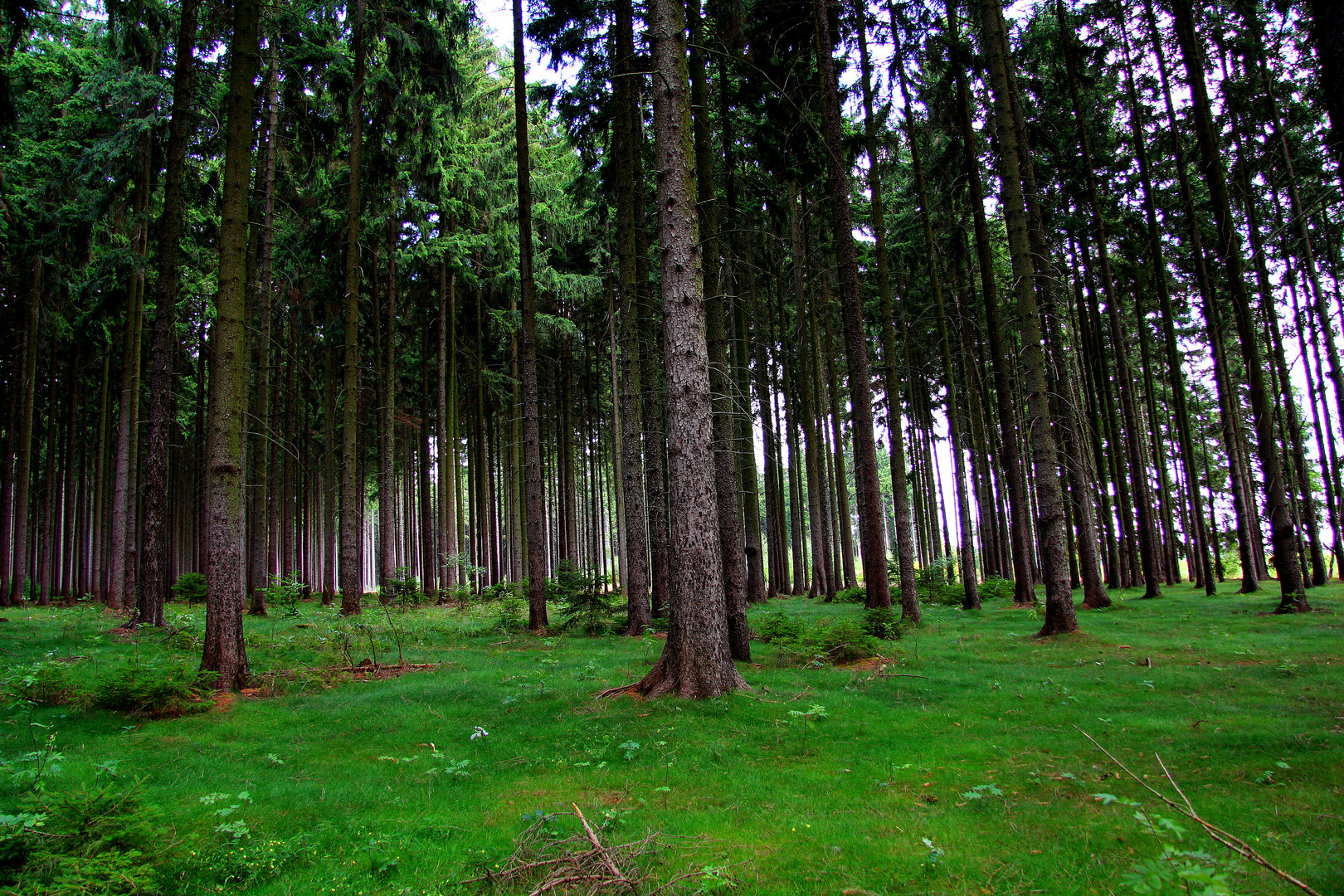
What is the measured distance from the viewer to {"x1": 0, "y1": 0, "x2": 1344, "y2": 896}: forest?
420 cm

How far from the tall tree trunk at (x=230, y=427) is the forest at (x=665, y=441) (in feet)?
0.21

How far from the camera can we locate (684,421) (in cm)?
788

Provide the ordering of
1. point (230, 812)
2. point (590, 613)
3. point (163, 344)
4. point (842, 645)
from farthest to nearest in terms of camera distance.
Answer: point (590, 613) < point (163, 344) < point (842, 645) < point (230, 812)

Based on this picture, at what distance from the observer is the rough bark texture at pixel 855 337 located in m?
13.5

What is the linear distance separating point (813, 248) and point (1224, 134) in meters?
11.4

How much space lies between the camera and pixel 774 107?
1489 centimetres

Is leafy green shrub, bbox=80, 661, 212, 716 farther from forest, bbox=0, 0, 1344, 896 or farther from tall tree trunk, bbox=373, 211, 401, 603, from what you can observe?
tall tree trunk, bbox=373, 211, 401, 603

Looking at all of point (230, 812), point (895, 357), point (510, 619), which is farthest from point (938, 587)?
point (230, 812)

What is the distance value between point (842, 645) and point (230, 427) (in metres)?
9.07

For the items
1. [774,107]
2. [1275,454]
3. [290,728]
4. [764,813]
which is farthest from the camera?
[774,107]

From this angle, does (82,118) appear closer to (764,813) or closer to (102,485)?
(102,485)

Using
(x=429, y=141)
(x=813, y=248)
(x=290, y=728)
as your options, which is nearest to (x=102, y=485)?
(x=429, y=141)

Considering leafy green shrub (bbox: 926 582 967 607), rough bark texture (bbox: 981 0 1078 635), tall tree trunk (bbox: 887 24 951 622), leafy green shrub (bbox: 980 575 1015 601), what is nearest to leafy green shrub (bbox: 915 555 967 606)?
leafy green shrub (bbox: 926 582 967 607)

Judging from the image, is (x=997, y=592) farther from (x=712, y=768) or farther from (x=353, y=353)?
(x=353, y=353)
